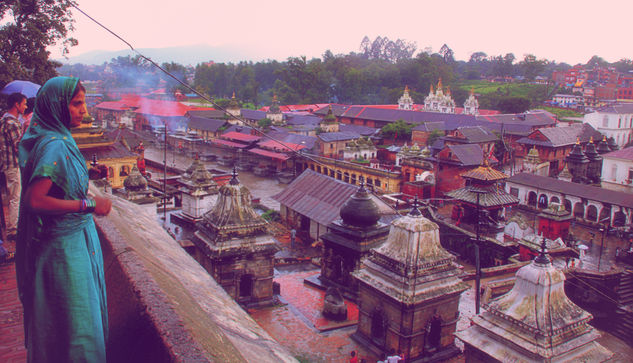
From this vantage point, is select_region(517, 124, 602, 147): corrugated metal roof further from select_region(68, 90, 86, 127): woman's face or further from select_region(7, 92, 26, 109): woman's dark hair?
select_region(68, 90, 86, 127): woman's face

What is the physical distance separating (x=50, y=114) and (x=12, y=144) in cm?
578

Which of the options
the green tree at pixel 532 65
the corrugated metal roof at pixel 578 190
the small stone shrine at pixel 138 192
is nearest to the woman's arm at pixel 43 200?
the small stone shrine at pixel 138 192

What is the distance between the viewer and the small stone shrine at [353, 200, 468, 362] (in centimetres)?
1080

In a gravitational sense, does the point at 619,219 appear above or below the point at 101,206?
below

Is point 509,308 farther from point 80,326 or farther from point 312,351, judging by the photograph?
point 80,326

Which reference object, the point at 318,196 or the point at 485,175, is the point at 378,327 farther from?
the point at 485,175

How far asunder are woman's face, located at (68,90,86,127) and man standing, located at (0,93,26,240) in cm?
497

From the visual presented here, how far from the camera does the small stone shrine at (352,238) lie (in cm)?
1411

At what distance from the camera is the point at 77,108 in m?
3.27

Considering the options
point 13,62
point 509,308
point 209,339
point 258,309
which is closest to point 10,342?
point 209,339

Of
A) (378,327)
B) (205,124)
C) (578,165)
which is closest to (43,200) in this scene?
(378,327)

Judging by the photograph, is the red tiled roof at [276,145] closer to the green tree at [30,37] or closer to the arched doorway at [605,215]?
the arched doorway at [605,215]

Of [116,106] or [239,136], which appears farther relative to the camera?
[116,106]

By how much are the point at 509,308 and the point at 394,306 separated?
2.67m
